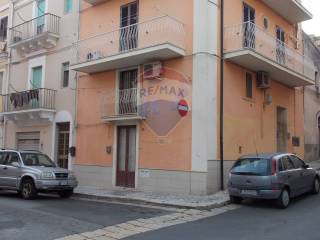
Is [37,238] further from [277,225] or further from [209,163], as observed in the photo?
[209,163]

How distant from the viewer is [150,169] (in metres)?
15.7

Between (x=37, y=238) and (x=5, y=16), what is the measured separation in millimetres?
19498

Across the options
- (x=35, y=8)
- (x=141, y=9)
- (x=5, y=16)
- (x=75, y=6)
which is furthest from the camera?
(x=5, y=16)

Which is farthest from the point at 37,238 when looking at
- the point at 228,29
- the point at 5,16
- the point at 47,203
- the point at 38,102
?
the point at 5,16

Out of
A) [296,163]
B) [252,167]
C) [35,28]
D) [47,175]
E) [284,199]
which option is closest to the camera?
[284,199]

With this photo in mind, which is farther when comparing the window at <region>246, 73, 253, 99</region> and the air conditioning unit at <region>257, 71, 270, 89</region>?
the air conditioning unit at <region>257, 71, 270, 89</region>

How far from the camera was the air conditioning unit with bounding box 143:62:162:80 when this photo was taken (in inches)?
611

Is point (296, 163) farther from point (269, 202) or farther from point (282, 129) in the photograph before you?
point (282, 129)

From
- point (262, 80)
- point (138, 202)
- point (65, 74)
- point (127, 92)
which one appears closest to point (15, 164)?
point (138, 202)

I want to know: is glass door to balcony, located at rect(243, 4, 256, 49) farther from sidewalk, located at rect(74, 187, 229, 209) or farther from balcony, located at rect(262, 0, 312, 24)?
sidewalk, located at rect(74, 187, 229, 209)

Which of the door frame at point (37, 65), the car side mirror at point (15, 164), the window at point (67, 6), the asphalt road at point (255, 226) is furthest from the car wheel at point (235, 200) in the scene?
the window at point (67, 6)

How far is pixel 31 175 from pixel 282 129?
38.8 ft

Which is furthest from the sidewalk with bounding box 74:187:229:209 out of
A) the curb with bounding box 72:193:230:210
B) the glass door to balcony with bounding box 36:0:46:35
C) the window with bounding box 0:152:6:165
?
the glass door to balcony with bounding box 36:0:46:35

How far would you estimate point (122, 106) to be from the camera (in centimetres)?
1675
